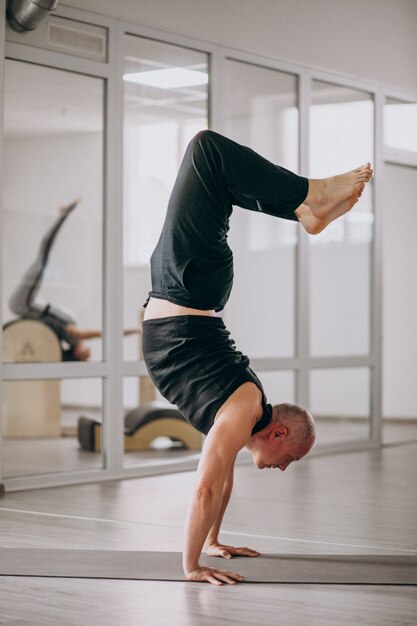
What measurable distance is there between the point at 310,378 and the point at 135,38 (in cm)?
246

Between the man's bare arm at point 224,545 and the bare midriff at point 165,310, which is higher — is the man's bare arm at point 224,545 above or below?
below

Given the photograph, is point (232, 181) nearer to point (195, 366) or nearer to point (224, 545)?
point (195, 366)

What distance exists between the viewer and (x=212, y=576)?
3221mm

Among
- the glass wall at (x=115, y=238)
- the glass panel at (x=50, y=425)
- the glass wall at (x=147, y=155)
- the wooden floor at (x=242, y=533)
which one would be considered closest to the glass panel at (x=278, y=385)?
the glass wall at (x=115, y=238)

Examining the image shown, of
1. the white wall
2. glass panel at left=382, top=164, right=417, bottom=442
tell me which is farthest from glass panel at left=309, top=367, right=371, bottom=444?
the white wall

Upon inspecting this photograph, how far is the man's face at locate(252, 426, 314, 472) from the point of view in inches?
131

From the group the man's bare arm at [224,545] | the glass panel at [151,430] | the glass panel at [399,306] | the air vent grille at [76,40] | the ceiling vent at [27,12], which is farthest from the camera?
the glass panel at [399,306]

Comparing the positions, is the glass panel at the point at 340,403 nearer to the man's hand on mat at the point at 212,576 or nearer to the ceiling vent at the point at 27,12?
the ceiling vent at the point at 27,12

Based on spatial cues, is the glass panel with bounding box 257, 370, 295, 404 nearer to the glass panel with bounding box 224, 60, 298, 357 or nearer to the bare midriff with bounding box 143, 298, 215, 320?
the glass panel with bounding box 224, 60, 298, 357

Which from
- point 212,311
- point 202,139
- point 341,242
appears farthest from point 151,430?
point 202,139

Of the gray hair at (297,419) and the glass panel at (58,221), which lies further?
the glass panel at (58,221)

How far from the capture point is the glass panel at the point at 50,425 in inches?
218

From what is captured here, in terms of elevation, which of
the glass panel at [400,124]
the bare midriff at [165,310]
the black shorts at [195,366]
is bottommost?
the black shorts at [195,366]

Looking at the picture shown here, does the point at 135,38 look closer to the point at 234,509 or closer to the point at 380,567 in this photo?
the point at 234,509
